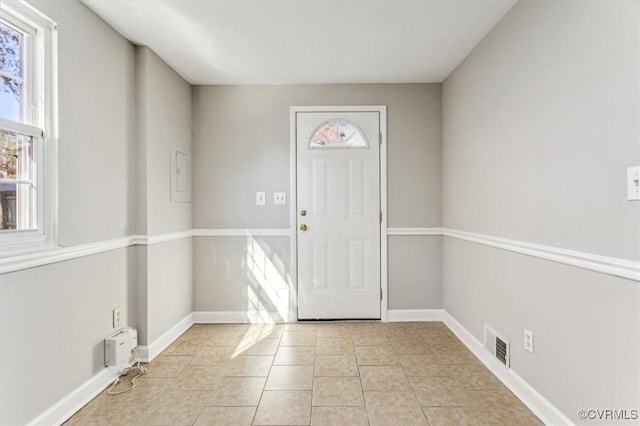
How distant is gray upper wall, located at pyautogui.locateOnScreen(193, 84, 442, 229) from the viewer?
3301 millimetres

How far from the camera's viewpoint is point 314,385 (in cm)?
216

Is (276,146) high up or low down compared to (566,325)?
up

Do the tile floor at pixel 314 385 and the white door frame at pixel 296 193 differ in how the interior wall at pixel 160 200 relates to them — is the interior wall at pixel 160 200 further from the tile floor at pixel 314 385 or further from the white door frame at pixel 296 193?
the white door frame at pixel 296 193

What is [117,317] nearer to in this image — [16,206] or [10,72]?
[16,206]

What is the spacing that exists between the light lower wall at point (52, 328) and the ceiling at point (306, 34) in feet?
5.04

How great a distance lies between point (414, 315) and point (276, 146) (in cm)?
210

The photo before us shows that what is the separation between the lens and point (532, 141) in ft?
6.22

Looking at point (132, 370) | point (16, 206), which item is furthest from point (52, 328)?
point (132, 370)

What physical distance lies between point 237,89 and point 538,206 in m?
2.70

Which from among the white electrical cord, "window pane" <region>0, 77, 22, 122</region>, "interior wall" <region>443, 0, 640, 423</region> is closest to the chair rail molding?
"interior wall" <region>443, 0, 640, 423</region>

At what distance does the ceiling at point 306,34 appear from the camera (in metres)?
2.03

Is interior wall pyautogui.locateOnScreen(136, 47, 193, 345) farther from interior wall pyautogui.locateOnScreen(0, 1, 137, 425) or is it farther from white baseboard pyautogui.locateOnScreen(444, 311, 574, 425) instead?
white baseboard pyautogui.locateOnScreen(444, 311, 574, 425)

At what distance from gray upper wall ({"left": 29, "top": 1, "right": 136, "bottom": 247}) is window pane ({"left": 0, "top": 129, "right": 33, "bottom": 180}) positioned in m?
0.14

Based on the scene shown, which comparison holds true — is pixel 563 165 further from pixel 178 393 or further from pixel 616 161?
pixel 178 393
